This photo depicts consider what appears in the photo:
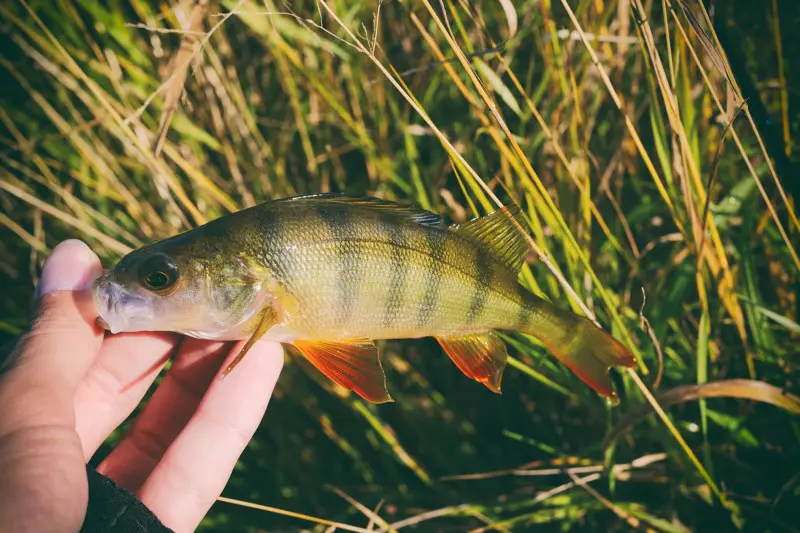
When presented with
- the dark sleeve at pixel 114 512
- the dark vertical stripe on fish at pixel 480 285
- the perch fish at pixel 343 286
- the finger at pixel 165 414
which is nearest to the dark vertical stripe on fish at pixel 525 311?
the perch fish at pixel 343 286

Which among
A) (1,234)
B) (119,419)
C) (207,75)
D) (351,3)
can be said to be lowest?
(119,419)

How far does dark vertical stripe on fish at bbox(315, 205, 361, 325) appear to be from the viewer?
1.49 m

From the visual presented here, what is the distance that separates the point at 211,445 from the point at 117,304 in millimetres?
501

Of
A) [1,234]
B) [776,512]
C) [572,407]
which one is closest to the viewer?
[776,512]

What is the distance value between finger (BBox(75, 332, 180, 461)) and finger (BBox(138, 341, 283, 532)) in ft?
0.90

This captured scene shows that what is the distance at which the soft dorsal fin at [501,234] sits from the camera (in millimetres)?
1591

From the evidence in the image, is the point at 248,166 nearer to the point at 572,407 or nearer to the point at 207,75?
the point at 207,75

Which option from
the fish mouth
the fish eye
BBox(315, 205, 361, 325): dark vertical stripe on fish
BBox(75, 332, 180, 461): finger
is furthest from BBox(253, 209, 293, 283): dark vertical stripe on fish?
BBox(75, 332, 180, 461): finger

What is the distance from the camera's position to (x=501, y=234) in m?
1.61

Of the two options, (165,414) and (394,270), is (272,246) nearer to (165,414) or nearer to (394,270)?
(394,270)

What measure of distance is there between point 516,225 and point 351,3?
55.2 inches

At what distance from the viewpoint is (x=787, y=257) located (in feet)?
5.90

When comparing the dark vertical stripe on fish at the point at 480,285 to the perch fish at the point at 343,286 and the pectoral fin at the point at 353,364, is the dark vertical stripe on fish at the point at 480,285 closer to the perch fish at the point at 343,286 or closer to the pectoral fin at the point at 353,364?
the perch fish at the point at 343,286

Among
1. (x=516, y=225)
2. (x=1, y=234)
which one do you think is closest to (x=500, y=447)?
(x=516, y=225)
